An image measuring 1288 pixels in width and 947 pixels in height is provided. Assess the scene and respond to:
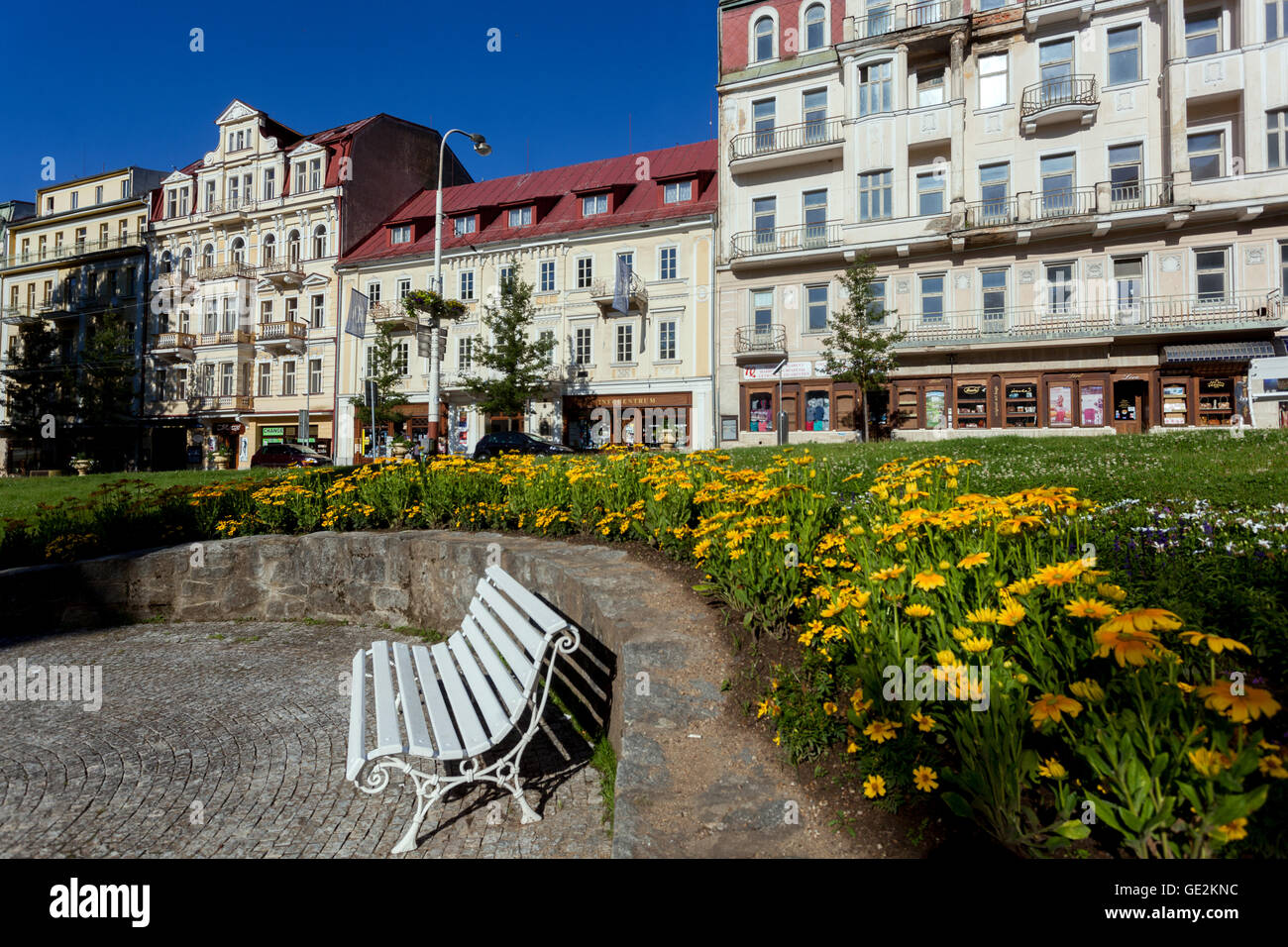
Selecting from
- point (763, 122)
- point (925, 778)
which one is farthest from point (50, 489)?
point (763, 122)

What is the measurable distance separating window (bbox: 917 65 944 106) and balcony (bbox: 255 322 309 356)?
3175cm

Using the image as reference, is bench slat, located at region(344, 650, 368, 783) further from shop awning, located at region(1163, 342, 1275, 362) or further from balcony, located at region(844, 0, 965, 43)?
balcony, located at region(844, 0, 965, 43)

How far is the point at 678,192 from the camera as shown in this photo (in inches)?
1230

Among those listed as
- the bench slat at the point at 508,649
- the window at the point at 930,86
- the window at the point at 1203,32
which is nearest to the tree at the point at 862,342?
the window at the point at 930,86

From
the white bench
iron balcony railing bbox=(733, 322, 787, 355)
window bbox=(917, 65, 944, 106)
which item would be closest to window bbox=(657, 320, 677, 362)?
iron balcony railing bbox=(733, 322, 787, 355)

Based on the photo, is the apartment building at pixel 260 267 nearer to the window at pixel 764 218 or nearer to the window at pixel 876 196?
the window at pixel 764 218

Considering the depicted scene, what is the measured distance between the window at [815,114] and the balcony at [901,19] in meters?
2.09

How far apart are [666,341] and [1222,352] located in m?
19.6

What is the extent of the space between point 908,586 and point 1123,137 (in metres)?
28.3

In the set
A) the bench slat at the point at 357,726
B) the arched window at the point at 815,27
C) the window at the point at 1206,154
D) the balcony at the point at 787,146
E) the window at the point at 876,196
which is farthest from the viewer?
the arched window at the point at 815,27

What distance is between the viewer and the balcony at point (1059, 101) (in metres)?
23.2

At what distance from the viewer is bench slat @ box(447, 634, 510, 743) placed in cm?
310

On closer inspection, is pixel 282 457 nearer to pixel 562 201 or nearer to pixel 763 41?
pixel 562 201
